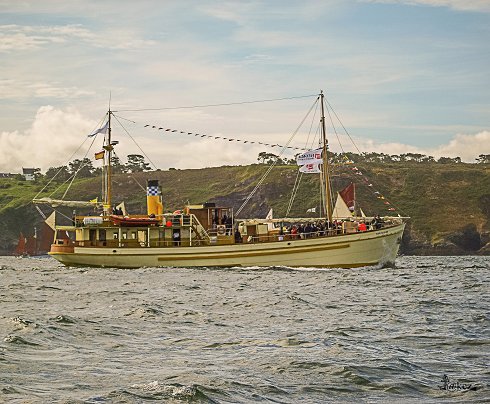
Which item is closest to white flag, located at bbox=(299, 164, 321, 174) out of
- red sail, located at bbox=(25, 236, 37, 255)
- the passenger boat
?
the passenger boat

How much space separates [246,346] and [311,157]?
47.7 meters

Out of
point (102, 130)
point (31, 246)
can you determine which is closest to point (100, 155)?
point (102, 130)

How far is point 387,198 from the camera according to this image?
168625 mm

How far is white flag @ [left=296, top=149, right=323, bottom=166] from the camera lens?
67.7m

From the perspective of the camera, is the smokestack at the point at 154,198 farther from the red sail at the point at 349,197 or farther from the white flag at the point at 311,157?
the red sail at the point at 349,197

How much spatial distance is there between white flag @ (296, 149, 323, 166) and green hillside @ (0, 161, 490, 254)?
8452 centimetres

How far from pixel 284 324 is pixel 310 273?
30.4m

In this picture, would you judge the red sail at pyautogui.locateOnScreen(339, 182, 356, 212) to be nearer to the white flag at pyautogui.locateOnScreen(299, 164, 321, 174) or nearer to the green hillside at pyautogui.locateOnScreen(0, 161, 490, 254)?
→ the white flag at pyautogui.locateOnScreen(299, 164, 321, 174)

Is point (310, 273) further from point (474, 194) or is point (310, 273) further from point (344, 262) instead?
point (474, 194)

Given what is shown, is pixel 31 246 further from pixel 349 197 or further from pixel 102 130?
pixel 349 197

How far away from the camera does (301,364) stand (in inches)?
728

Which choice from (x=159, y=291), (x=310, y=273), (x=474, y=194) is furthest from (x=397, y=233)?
(x=474, y=194)
